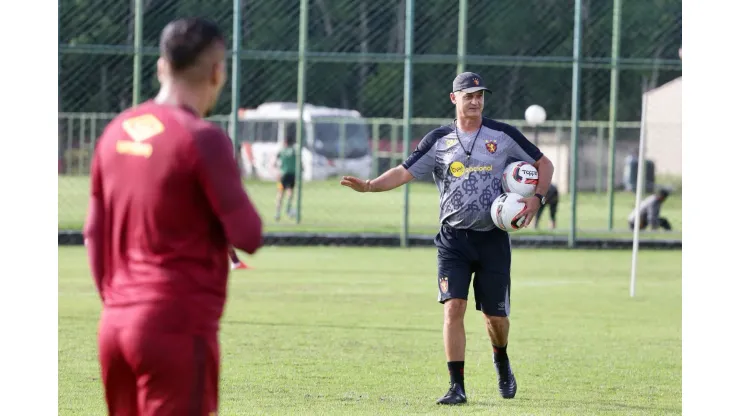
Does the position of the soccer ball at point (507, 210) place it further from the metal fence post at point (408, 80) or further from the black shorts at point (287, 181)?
the black shorts at point (287, 181)

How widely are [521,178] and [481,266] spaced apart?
0.62 metres

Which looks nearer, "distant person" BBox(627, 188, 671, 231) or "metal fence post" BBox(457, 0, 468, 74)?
"metal fence post" BBox(457, 0, 468, 74)

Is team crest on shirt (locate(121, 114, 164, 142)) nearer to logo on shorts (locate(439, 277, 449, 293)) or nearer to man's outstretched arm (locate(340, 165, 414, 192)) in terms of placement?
man's outstretched arm (locate(340, 165, 414, 192))

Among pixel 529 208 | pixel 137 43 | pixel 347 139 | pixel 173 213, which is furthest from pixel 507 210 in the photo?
pixel 347 139

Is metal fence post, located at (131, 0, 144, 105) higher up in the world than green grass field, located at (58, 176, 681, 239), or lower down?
higher up

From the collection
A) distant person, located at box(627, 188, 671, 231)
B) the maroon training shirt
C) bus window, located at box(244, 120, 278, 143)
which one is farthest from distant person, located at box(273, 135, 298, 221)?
the maroon training shirt

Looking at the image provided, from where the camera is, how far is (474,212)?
8039mm

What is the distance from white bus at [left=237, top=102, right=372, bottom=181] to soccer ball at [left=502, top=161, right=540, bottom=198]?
1821 centimetres

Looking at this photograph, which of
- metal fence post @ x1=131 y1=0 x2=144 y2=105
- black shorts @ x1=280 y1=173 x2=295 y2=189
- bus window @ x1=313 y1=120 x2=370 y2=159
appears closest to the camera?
metal fence post @ x1=131 y1=0 x2=144 y2=105

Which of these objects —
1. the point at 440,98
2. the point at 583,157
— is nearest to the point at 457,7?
the point at 440,98

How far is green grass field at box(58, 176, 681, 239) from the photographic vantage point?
21.6 meters

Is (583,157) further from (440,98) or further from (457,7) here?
(457,7)

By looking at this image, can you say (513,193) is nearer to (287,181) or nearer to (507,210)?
(507,210)

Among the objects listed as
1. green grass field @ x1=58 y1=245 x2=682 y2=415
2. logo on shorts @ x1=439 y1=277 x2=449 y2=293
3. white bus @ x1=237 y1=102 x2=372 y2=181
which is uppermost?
white bus @ x1=237 y1=102 x2=372 y2=181
